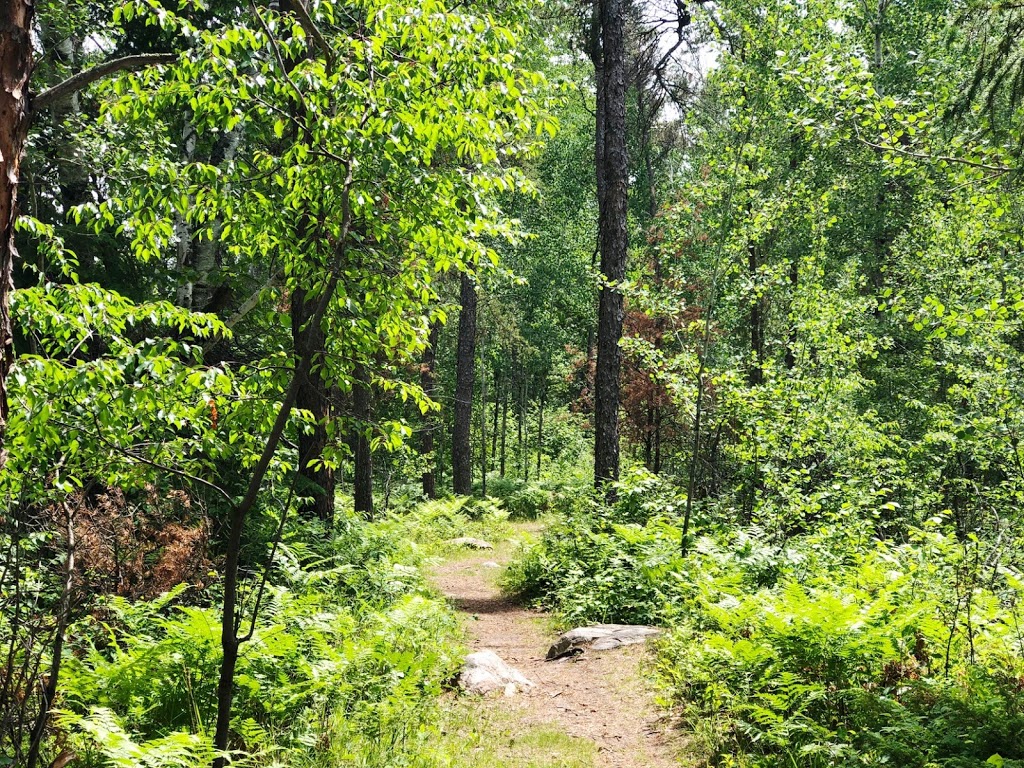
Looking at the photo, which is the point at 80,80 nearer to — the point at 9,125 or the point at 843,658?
the point at 9,125

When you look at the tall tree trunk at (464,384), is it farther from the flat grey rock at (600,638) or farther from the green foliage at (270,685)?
the green foliage at (270,685)

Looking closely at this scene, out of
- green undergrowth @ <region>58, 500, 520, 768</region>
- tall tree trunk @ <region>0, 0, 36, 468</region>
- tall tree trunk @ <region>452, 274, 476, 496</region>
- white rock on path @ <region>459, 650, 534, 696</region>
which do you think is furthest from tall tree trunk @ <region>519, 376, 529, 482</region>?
tall tree trunk @ <region>0, 0, 36, 468</region>

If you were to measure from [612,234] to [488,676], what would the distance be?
23.6 feet

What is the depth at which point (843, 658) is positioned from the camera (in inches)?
188

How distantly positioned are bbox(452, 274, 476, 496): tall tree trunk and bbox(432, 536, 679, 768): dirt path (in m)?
10.9

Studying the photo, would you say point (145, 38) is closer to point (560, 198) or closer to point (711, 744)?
point (711, 744)

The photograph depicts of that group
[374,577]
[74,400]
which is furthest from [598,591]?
[74,400]

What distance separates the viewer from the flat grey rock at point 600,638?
7.04 metres

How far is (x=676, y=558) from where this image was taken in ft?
26.2

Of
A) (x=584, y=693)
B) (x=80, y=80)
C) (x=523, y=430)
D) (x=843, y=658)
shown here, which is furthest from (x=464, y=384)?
(x=80, y=80)

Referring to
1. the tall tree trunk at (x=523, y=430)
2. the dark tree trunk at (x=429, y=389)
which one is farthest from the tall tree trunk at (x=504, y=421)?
the dark tree trunk at (x=429, y=389)

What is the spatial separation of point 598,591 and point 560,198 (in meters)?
26.2

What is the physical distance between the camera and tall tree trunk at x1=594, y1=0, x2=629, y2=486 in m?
10.8

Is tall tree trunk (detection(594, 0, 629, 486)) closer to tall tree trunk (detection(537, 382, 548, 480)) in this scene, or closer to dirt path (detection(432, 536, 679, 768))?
dirt path (detection(432, 536, 679, 768))
